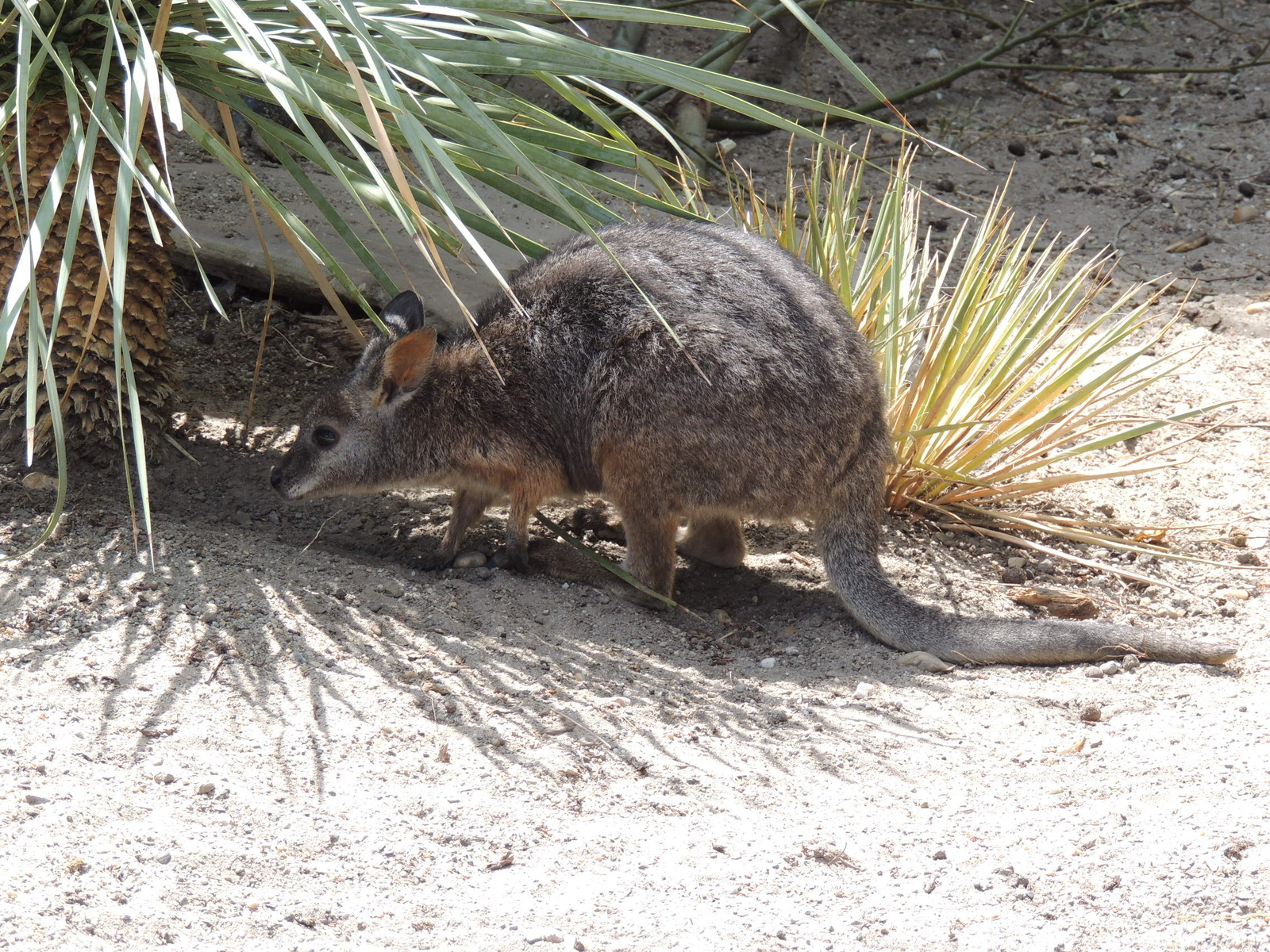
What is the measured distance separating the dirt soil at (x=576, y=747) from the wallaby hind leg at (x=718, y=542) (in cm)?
12

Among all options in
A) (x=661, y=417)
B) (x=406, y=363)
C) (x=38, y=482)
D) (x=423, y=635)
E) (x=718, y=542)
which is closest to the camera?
(x=423, y=635)

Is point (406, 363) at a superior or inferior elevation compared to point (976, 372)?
inferior

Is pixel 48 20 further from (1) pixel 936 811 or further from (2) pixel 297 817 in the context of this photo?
(1) pixel 936 811

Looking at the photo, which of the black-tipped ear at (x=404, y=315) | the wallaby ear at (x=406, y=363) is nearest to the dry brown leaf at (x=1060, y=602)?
the wallaby ear at (x=406, y=363)

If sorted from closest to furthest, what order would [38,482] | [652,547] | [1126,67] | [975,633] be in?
[975,633]
[38,482]
[652,547]
[1126,67]

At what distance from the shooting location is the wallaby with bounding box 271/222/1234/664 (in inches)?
158

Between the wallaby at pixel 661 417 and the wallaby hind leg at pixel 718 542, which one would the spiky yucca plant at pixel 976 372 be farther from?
the wallaby hind leg at pixel 718 542

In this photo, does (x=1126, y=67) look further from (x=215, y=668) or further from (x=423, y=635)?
(x=215, y=668)

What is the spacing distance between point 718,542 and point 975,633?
3.86 feet

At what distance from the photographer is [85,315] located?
4066 mm

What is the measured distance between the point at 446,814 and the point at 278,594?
46.0 inches

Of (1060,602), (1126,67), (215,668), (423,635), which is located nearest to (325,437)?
(423,635)

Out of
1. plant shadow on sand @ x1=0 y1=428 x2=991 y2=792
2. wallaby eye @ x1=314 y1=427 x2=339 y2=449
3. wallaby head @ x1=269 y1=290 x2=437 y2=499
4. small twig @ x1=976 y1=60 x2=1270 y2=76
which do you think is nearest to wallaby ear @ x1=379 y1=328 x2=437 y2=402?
wallaby head @ x1=269 y1=290 x2=437 y2=499

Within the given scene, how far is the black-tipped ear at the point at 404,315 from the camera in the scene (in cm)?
444
